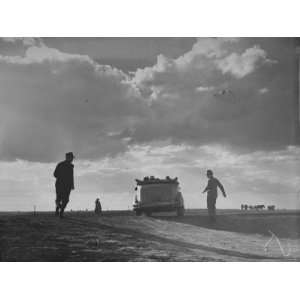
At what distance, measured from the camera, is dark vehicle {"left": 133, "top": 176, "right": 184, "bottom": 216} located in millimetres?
8102

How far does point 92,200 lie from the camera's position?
320 inches

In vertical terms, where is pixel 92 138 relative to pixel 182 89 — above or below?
below

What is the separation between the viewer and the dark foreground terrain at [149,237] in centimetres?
769

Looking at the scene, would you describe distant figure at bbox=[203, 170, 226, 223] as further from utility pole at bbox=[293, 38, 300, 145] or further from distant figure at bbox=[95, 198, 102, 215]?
distant figure at bbox=[95, 198, 102, 215]

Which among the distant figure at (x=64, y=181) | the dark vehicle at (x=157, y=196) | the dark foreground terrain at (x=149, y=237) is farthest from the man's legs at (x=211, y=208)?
the distant figure at (x=64, y=181)

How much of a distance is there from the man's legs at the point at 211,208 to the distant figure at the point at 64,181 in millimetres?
2358

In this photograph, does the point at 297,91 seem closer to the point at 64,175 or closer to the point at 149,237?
the point at 149,237

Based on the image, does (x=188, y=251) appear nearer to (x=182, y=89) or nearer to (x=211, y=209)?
(x=211, y=209)

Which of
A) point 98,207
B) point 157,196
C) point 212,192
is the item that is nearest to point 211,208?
point 212,192

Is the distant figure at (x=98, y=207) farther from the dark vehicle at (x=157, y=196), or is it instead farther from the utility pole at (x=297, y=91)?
the utility pole at (x=297, y=91)

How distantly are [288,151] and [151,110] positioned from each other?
7.97 ft

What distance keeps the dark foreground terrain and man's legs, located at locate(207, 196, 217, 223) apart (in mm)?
111
